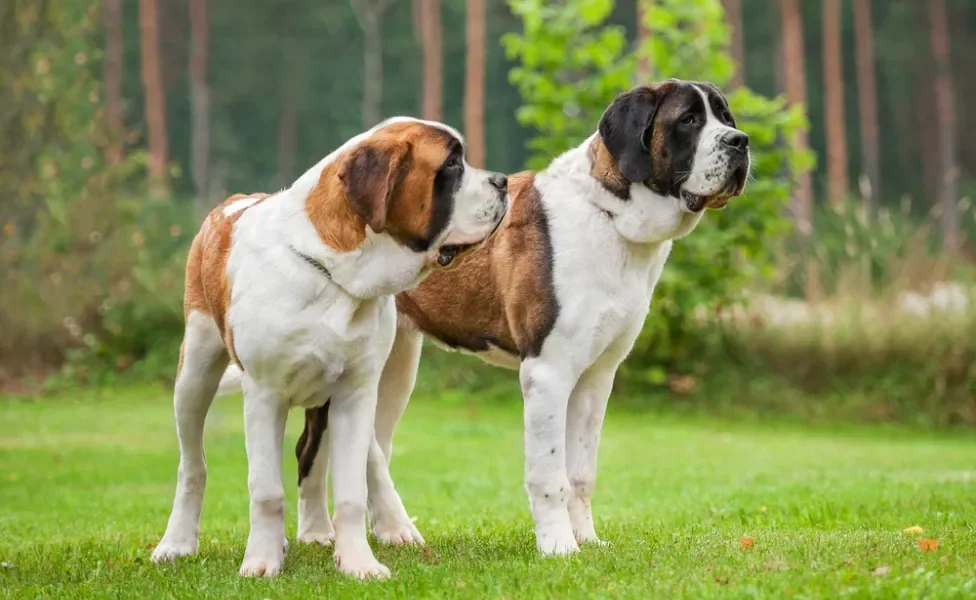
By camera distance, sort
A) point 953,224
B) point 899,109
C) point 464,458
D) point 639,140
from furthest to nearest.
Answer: point 899,109 → point 953,224 → point 464,458 → point 639,140

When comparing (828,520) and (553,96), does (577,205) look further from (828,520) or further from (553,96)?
(553,96)

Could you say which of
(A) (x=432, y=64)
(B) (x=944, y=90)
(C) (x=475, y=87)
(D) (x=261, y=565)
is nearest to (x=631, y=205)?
(D) (x=261, y=565)

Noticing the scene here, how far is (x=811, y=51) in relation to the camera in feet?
134

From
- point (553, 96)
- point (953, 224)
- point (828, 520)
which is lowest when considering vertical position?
point (953, 224)

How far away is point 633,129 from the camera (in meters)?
5.39

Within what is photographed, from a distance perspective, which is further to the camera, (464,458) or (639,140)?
(464,458)

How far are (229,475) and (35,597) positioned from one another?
565 centimetres

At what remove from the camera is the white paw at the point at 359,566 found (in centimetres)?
496

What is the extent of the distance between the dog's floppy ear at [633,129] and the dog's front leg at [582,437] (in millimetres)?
958

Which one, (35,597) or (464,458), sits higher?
(35,597)

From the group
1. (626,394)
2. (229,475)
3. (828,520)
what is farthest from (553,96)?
(828,520)

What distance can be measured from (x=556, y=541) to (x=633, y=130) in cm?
180

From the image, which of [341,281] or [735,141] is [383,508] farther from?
[735,141]

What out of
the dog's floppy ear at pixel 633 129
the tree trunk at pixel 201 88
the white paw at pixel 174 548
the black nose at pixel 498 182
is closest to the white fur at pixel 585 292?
the dog's floppy ear at pixel 633 129
